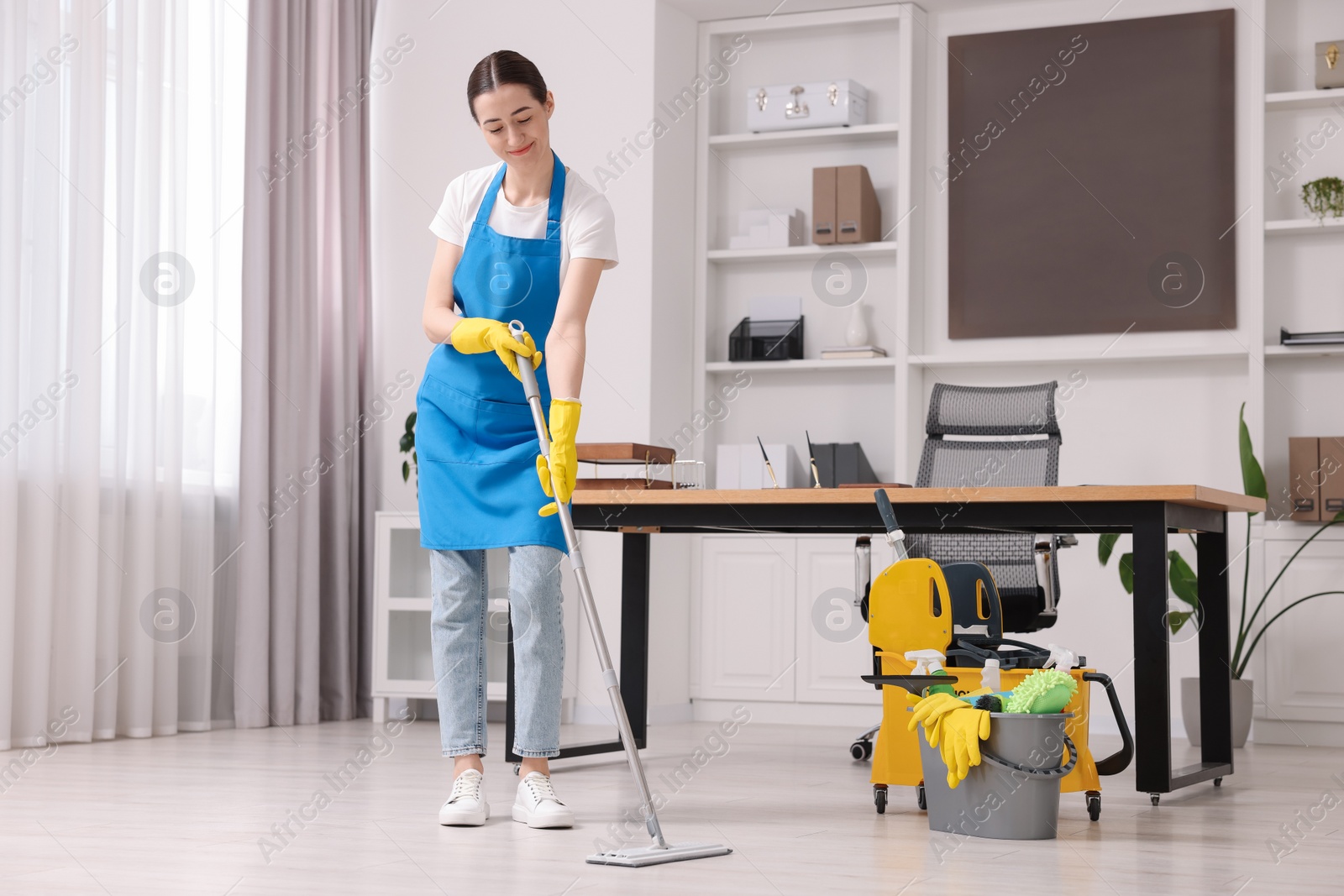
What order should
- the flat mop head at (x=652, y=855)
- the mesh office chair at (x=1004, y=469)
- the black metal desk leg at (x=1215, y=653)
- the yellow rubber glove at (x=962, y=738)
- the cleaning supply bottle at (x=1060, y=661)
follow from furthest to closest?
the mesh office chair at (x=1004, y=469) < the black metal desk leg at (x=1215, y=653) < the cleaning supply bottle at (x=1060, y=661) < the yellow rubber glove at (x=962, y=738) < the flat mop head at (x=652, y=855)

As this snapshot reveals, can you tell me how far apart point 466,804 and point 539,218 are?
1027 mm

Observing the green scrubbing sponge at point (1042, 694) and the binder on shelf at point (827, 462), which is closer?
the green scrubbing sponge at point (1042, 694)

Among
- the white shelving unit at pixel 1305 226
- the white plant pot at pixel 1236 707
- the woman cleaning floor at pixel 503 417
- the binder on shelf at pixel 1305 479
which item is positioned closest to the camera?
the woman cleaning floor at pixel 503 417

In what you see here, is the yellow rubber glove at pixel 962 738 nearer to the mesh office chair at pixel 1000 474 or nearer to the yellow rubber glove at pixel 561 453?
the yellow rubber glove at pixel 561 453

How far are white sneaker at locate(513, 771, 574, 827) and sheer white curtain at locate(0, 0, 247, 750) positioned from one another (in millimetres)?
1744

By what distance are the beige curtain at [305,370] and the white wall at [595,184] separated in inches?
6.0

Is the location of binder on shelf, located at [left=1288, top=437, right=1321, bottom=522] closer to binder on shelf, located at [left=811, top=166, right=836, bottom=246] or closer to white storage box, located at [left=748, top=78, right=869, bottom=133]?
binder on shelf, located at [left=811, top=166, right=836, bottom=246]

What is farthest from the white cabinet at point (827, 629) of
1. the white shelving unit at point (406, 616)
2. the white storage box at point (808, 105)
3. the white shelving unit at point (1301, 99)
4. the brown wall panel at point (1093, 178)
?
the white shelving unit at point (1301, 99)

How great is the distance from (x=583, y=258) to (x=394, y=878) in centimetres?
110

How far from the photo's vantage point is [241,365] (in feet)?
14.5

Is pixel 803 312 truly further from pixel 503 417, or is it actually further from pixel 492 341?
pixel 492 341

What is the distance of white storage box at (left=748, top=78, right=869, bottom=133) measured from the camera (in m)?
5.06

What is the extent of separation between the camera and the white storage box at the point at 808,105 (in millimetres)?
5062

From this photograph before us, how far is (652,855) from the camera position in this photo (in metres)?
2.09
